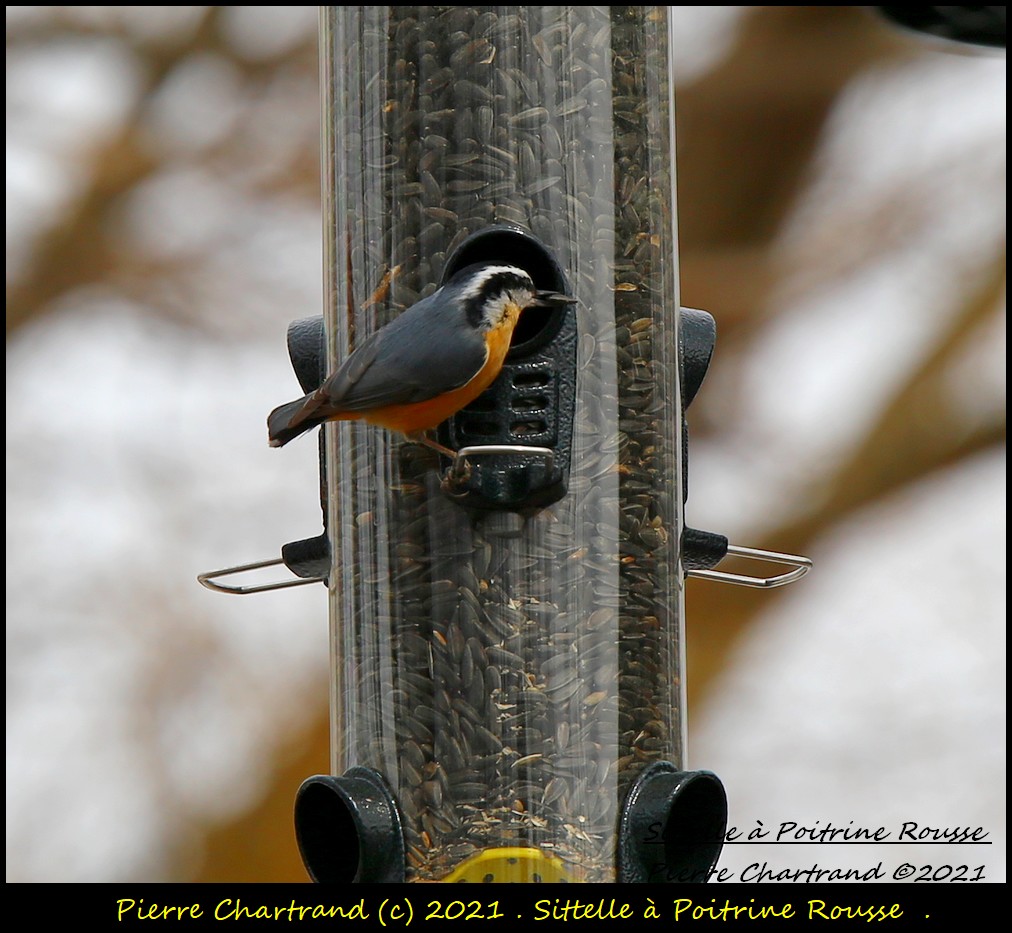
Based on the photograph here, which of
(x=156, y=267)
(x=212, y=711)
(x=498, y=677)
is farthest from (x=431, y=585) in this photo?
(x=156, y=267)

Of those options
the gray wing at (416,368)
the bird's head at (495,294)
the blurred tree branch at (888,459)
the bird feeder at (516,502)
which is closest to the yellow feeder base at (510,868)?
the bird feeder at (516,502)

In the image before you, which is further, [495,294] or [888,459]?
[888,459]

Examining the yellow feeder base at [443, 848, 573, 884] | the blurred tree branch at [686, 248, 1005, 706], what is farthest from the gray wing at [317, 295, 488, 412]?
the blurred tree branch at [686, 248, 1005, 706]

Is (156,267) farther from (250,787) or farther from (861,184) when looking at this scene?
(861,184)

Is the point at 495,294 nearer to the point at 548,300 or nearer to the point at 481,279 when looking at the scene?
the point at 481,279

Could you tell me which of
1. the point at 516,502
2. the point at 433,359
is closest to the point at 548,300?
the point at 433,359

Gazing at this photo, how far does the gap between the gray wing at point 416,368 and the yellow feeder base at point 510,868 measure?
3.21 feet

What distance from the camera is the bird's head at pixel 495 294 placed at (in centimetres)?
434

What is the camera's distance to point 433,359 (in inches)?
171

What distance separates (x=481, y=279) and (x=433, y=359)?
0.20 metres

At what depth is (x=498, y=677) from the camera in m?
4.42

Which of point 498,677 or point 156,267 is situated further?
point 156,267

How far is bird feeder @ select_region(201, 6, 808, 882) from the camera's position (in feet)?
14.5

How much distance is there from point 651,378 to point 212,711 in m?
5.46
